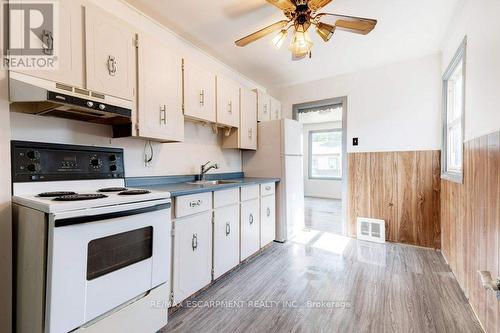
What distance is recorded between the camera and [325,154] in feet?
22.9

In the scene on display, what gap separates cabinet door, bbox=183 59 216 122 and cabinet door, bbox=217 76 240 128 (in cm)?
10

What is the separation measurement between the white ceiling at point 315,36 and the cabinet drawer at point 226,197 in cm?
166

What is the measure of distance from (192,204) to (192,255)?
407mm

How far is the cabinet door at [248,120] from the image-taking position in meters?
2.94

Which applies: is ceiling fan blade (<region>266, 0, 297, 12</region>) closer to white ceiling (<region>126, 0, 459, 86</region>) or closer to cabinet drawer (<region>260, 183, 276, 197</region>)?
white ceiling (<region>126, 0, 459, 86</region>)

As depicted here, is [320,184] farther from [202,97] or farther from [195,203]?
[195,203]

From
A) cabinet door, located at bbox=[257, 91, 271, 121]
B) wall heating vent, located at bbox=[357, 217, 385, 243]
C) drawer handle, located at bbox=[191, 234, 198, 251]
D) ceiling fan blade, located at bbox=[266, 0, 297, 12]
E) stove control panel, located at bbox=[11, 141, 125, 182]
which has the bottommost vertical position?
wall heating vent, located at bbox=[357, 217, 385, 243]

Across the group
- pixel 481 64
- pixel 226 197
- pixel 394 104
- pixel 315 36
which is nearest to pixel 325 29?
pixel 315 36

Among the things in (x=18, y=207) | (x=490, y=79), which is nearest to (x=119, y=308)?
(x=18, y=207)

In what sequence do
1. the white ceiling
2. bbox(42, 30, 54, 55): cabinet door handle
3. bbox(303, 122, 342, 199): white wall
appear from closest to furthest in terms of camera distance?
bbox(42, 30, 54, 55): cabinet door handle < the white ceiling < bbox(303, 122, 342, 199): white wall

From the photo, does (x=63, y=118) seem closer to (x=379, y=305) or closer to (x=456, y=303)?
(x=379, y=305)

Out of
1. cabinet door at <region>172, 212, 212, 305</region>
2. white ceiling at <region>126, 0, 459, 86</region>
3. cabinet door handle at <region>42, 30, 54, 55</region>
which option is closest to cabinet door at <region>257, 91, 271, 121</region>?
white ceiling at <region>126, 0, 459, 86</region>

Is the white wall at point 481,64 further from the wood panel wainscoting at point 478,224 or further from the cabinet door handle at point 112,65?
the cabinet door handle at point 112,65

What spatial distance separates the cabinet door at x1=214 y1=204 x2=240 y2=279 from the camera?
2059mm
